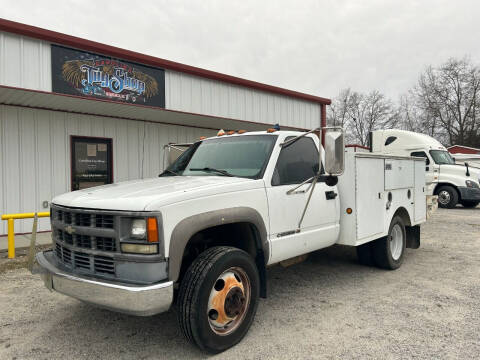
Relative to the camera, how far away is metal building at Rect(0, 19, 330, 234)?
711cm

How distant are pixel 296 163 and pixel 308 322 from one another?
168cm

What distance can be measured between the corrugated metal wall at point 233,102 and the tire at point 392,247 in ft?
19.1

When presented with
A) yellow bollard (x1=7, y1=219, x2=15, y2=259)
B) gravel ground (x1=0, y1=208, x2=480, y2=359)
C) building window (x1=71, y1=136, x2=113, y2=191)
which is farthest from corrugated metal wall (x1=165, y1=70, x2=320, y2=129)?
gravel ground (x1=0, y1=208, x2=480, y2=359)

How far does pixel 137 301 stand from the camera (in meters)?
A: 2.67

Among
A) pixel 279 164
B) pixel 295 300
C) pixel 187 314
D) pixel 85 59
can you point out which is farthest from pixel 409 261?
pixel 85 59

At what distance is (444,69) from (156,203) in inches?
1915

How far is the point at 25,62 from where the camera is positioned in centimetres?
683

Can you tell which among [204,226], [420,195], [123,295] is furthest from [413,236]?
[123,295]

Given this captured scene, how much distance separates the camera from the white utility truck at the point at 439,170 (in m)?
14.1

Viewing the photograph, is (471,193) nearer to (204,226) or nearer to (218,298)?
(218,298)

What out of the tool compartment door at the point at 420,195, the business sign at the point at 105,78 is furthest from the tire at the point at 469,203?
the business sign at the point at 105,78

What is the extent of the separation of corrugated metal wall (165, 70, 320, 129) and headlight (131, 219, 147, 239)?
6.66 m

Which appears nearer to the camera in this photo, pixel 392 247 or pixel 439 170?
pixel 392 247

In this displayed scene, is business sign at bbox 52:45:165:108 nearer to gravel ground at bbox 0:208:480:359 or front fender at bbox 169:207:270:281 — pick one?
gravel ground at bbox 0:208:480:359
